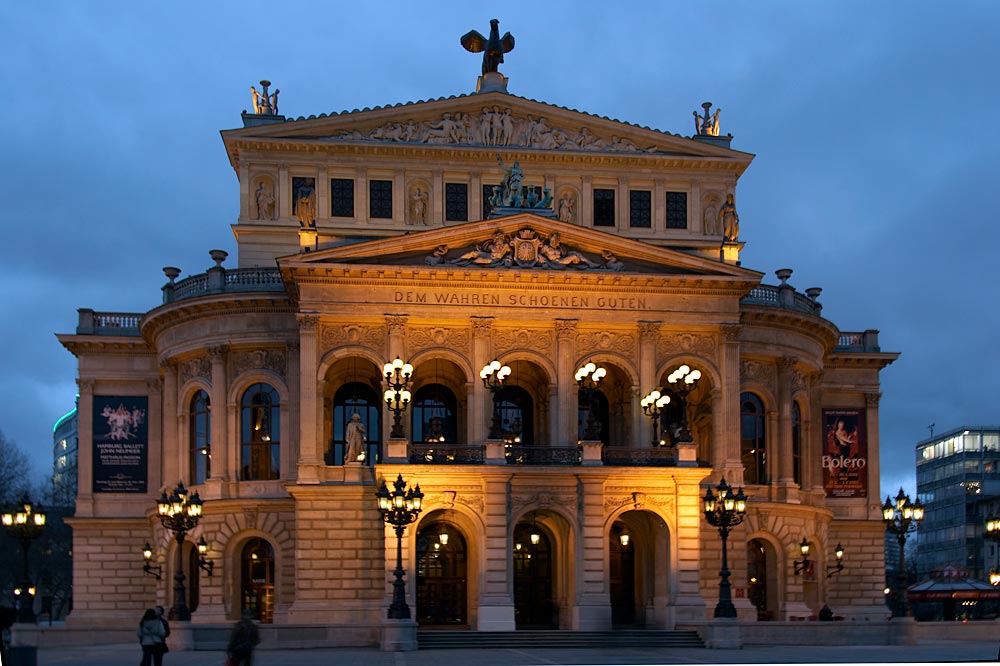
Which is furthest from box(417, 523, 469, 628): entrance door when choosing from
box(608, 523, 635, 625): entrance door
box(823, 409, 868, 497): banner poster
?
box(823, 409, 868, 497): banner poster

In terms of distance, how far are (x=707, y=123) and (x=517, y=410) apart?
17179mm

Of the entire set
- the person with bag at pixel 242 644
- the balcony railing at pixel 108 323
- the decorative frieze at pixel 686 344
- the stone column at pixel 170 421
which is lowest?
the person with bag at pixel 242 644

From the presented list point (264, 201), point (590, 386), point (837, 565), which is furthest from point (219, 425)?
point (837, 565)

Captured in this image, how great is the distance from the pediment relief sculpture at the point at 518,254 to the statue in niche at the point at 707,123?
14.3 metres

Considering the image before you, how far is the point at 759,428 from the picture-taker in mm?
64062

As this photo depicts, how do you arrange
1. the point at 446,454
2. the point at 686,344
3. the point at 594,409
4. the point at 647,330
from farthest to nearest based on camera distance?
the point at 594,409 < the point at 686,344 < the point at 647,330 < the point at 446,454

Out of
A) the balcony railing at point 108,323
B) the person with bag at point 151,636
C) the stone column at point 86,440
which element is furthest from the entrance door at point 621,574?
the person with bag at point 151,636

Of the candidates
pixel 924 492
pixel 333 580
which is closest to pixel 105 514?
pixel 333 580

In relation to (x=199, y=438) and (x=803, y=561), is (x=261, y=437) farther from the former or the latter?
(x=803, y=561)

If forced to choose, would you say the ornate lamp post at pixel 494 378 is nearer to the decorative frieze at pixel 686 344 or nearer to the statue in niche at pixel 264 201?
the decorative frieze at pixel 686 344

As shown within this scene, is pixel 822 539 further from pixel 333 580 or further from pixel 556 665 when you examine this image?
pixel 556 665

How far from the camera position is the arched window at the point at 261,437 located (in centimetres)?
6103

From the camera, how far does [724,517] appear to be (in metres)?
50.1

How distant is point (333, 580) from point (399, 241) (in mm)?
12999
